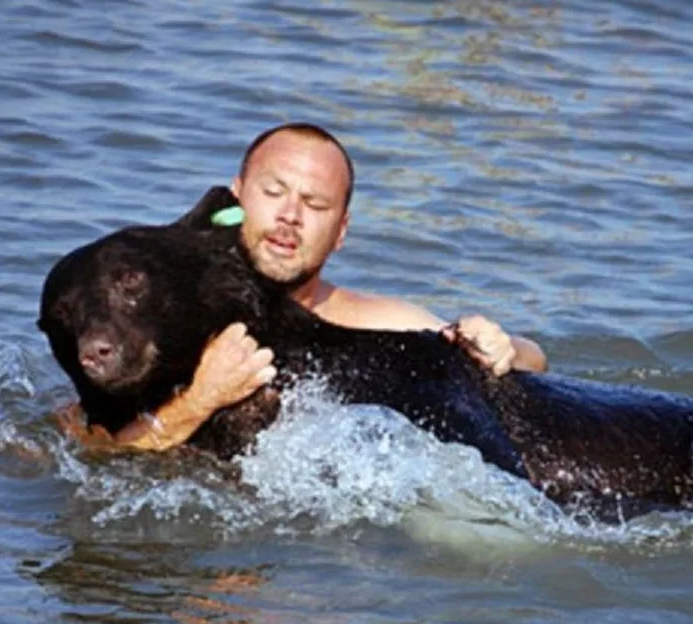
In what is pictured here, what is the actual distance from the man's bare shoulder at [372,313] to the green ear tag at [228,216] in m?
0.69

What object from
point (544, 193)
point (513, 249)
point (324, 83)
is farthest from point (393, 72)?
point (513, 249)

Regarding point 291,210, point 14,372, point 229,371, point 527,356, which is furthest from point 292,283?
point 14,372

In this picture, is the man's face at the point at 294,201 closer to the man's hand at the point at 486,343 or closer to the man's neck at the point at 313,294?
the man's neck at the point at 313,294

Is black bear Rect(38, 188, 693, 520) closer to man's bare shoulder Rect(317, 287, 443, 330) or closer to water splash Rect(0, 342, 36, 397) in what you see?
man's bare shoulder Rect(317, 287, 443, 330)

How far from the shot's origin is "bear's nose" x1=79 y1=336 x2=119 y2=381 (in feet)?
23.4

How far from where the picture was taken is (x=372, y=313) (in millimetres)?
8273

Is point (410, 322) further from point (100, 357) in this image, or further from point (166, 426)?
point (100, 357)

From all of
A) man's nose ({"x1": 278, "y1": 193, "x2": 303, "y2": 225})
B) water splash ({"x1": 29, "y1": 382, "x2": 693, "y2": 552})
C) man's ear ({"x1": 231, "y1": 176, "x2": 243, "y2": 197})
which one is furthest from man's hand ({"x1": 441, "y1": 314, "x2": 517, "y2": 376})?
man's ear ({"x1": 231, "y1": 176, "x2": 243, "y2": 197})

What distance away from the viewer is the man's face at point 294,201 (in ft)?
25.1

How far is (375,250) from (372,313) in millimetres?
2615

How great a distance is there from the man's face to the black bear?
0.16 meters

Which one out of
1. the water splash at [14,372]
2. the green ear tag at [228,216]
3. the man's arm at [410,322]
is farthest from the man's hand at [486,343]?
the water splash at [14,372]

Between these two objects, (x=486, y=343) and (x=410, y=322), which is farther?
(x=410, y=322)

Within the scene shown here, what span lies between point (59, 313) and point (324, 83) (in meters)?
6.34
